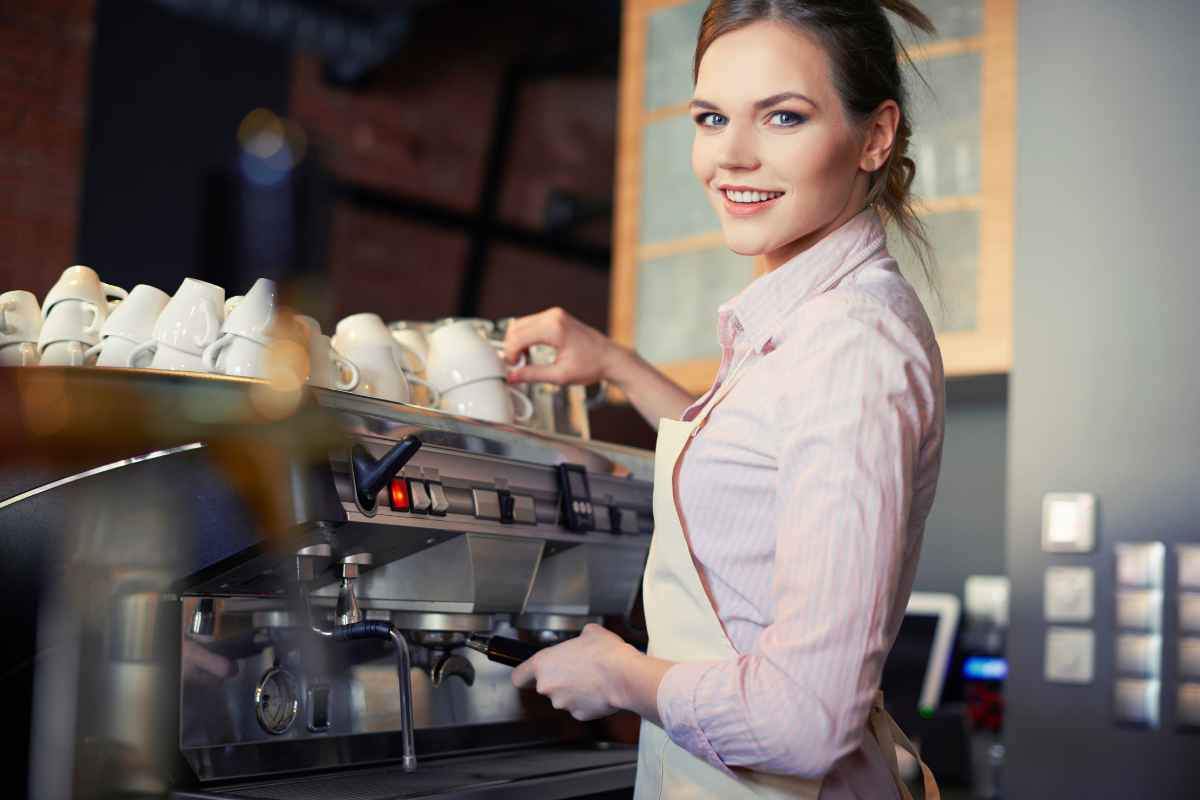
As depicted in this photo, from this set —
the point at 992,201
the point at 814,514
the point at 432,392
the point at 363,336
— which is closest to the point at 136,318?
the point at 363,336

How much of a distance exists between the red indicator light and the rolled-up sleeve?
0.35 meters

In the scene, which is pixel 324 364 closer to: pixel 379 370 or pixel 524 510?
pixel 379 370

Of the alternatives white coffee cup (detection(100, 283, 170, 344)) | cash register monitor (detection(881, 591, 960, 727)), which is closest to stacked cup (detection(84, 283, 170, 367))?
white coffee cup (detection(100, 283, 170, 344))

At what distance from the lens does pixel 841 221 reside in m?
1.03

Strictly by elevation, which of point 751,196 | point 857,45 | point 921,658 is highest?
point 857,45

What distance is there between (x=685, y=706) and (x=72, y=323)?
684 mm

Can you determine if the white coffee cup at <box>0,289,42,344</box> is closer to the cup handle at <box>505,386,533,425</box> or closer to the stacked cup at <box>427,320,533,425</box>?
the stacked cup at <box>427,320,533,425</box>

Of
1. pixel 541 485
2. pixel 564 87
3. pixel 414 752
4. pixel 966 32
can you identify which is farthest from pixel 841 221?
pixel 564 87

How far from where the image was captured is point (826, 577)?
0.80m

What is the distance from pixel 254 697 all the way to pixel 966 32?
2227 mm

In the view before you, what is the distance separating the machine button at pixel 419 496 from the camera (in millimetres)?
1143

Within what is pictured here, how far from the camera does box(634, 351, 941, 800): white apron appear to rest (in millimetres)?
950

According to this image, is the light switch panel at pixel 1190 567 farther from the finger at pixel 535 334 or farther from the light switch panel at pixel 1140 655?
the finger at pixel 535 334

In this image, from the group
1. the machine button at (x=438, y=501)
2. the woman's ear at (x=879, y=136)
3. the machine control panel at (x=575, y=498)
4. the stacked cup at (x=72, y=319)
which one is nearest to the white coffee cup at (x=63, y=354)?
the stacked cup at (x=72, y=319)
